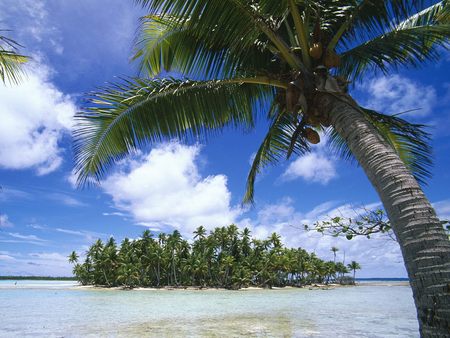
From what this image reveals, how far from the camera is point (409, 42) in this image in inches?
157

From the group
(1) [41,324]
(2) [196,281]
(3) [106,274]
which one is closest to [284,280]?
(2) [196,281]

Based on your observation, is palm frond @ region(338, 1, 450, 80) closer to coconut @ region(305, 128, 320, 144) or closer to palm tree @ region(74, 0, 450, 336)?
palm tree @ region(74, 0, 450, 336)

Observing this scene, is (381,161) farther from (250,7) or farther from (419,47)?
(419,47)

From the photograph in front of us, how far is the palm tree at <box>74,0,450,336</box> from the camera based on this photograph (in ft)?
6.94

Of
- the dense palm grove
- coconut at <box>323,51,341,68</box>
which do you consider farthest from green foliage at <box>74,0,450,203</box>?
the dense palm grove

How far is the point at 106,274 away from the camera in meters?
60.3

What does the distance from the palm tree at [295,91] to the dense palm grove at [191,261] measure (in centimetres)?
5397

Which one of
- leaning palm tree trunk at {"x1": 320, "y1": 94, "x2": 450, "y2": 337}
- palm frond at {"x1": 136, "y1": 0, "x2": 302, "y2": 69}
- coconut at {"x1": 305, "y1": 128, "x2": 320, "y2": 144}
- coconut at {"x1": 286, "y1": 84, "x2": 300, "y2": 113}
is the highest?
palm frond at {"x1": 136, "y1": 0, "x2": 302, "y2": 69}

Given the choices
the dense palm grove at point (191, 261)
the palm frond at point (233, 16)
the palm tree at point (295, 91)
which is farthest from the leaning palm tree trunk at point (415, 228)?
the dense palm grove at point (191, 261)

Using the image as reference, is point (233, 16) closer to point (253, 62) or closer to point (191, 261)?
point (253, 62)

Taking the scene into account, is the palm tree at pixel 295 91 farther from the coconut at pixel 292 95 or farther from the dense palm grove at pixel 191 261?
the dense palm grove at pixel 191 261

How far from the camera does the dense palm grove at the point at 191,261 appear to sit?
189 ft

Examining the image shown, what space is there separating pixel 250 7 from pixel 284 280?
73.5 metres

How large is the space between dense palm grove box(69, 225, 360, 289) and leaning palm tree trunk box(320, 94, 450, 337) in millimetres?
56093
